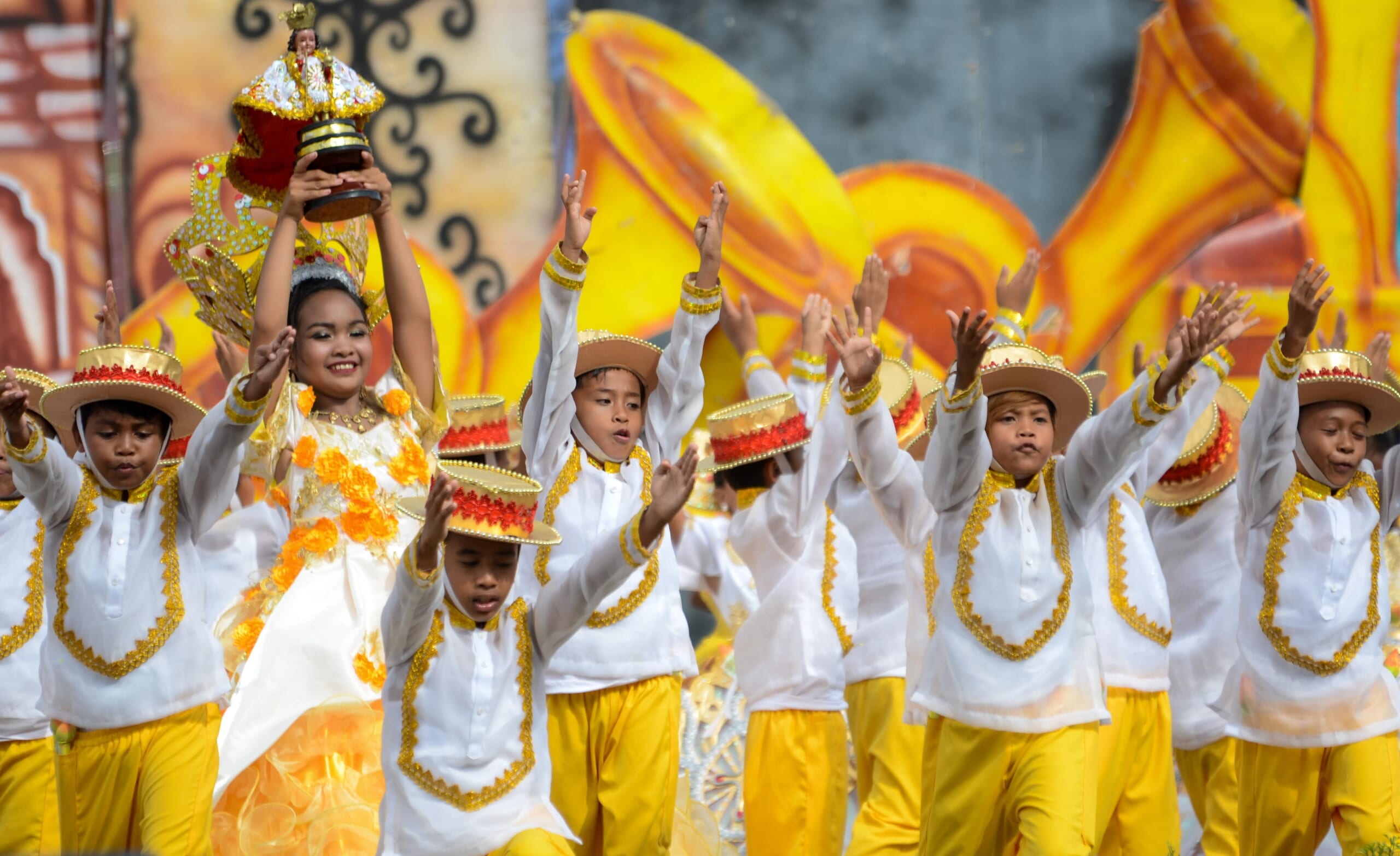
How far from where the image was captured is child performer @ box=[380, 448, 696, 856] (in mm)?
3961

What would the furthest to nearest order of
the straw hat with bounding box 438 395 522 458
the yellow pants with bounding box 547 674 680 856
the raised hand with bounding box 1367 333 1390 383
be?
the straw hat with bounding box 438 395 522 458 < the raised hand with bounding box 1367 333 1390 383 < the yellow pants with bounding box 547 674 680 856

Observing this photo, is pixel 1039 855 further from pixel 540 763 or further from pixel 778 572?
pixel 778 572

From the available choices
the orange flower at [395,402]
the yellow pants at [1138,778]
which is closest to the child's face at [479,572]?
the orange flower at [395,402]

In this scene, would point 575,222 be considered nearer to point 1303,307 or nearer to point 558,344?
point 558,344

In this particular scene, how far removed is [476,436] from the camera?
6426 mm

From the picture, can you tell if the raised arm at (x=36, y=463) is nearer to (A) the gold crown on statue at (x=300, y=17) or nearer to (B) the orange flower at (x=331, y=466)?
(B) the orange flower at (x=331, y=466)

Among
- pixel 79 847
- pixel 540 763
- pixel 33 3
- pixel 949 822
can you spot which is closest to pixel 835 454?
pixel 949 822

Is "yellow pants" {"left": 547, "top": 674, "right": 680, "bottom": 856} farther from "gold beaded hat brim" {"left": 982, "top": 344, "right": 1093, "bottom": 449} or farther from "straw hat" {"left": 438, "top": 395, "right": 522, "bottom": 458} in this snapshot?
"straw hat" {"left": 438, "top": 395, "right": 522, "bottom": 458}

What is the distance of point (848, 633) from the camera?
19.2ft

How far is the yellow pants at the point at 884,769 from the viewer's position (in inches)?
217

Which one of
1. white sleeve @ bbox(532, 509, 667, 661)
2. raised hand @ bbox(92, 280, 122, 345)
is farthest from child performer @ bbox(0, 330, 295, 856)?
raised hand @ bbox(92, 280, 122, 345)

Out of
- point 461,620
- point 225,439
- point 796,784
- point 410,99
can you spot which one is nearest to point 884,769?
point 796,784

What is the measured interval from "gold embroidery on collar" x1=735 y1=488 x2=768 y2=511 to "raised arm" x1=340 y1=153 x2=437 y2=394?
1.23 meters

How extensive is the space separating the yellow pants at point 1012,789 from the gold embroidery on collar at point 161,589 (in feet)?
6.88
